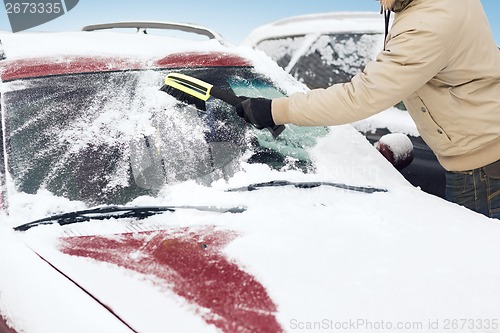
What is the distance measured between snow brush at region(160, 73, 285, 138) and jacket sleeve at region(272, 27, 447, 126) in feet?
0.48

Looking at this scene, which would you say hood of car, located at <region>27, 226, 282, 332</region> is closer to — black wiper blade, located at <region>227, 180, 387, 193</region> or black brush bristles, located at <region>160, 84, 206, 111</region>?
black wiper blade, located at <region>227, 180, 387, 193</region>

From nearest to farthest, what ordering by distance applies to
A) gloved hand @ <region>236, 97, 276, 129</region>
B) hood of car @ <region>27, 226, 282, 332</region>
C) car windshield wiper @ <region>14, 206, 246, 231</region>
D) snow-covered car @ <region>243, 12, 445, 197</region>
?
hood of car @ <region>27, 226, 282, 332</region>
car windshield wiper @ <region>14, 206, 246, 231</region>
gloved hand @ <region>236, 97, 276, 129</region>
snow-covered car @ <region>243, 12, 445, 197</region>

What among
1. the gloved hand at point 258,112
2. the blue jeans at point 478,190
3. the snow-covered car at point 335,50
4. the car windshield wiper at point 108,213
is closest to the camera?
the car windshield wiper at point 108,213

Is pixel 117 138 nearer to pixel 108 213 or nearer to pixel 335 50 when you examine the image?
pixel 108 213

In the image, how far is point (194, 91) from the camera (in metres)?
1.95

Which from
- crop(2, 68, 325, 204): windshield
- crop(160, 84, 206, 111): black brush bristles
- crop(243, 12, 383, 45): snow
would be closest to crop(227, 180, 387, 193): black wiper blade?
crop(2, 68, 325, 204): windshield

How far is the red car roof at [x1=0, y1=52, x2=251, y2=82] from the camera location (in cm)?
192

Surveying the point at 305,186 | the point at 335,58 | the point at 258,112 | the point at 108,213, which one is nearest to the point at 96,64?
the point at 258,112

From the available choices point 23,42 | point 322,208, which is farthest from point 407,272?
point 23,42

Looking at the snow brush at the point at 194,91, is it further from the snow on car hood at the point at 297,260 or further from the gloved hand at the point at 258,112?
the snow on car hood at the point at 297,260

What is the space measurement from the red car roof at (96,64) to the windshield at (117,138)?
36mm

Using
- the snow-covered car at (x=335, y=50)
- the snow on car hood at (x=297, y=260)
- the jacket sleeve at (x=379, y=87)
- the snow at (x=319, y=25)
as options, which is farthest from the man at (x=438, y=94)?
the snow at (x=319, y=25)

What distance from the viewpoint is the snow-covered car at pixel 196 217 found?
1164 mm

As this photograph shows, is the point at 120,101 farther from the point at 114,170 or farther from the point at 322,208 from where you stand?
the point at 322,208
